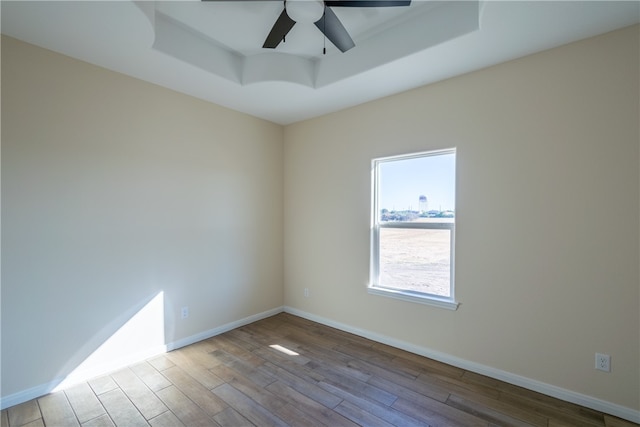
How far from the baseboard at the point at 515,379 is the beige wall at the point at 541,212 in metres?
0.03

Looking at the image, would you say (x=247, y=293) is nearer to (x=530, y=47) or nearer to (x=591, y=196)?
(x=591, y=196)

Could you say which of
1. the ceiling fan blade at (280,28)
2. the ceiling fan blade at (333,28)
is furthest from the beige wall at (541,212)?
the ceiling fan blade at (280,28)

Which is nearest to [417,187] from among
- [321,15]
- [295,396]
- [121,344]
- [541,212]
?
[541,212]

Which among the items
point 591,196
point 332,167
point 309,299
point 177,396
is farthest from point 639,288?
point 177,396

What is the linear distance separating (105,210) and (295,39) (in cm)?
225

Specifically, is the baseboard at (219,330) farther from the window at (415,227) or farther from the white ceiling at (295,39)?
the white ceiling at (295,39)

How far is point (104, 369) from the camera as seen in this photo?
8.24 feet

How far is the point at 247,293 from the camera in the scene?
3.72m

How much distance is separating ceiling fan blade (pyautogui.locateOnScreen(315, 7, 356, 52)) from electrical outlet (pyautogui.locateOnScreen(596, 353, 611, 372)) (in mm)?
2850

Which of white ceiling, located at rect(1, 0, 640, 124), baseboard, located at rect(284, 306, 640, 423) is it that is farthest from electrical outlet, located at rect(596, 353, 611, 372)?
white ceiling, located at rect(1, 0, 640, 124)

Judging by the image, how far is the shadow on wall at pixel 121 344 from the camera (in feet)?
7.78

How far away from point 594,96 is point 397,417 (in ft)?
8.77

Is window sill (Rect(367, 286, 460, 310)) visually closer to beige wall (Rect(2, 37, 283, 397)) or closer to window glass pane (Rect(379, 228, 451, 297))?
window glass pane (Rect(379, 228, 451, 297))

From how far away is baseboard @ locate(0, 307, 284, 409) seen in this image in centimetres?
211
